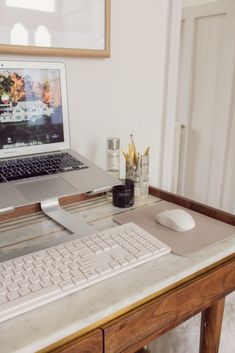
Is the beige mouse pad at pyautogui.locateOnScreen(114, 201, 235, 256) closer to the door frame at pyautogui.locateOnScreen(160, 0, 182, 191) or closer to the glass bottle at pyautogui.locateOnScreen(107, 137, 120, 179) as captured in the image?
the glass bottle at pyautogui.locateOnScreen(107, 137, 120, 179)

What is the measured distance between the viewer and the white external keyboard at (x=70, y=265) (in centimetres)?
56

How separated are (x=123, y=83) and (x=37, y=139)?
1.44 ft

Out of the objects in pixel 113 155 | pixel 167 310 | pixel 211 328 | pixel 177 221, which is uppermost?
pixel 113 155

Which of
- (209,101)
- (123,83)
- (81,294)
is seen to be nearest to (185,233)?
(81,294)

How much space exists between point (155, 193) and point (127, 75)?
0.44 m

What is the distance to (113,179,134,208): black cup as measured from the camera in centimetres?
99

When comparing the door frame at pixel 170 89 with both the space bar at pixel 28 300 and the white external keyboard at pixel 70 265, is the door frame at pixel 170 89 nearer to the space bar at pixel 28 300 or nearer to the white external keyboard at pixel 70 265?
the white external keyboard at pixel 70 265

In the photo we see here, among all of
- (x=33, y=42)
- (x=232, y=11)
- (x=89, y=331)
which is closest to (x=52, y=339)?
(x=89, y=331)

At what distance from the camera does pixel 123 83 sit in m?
1.19

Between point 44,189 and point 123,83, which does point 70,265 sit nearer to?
point 44,189

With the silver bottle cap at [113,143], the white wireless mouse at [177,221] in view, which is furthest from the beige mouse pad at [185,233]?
the silver bottle cap at [113,143]

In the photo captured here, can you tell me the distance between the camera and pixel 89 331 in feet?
1.79

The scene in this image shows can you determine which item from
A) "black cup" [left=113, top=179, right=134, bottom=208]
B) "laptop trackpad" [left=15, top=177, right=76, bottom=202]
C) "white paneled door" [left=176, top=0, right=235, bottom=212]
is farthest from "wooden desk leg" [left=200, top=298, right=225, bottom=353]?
"white paneled door" [left=176, top=0, right=235, bottom=212]

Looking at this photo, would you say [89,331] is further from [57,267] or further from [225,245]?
[225,245]
